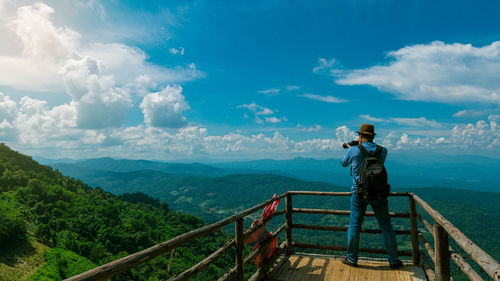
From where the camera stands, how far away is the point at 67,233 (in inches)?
1665

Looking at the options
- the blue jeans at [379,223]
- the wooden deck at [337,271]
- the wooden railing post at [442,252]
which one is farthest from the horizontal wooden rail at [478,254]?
the wooden deck at [337,271]

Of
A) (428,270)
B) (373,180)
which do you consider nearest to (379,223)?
(373,180)

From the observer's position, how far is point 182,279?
2439mm

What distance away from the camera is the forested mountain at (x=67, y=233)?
34.4 metres

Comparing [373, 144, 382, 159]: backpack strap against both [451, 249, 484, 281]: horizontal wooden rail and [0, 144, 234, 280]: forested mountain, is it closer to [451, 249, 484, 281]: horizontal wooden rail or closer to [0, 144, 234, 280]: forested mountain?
[451, 249, 484, 281]: horizontal wooden rail

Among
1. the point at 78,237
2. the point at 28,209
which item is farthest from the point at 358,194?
the point at 28,209

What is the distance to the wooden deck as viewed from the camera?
4.09 meters

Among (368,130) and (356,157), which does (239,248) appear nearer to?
(356,157)

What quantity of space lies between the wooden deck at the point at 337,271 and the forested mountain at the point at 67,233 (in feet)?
101

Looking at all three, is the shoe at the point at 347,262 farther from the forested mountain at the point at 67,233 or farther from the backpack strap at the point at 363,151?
the forested mountain at the point at 67,233

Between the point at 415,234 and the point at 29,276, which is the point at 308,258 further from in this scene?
the point at 29,276

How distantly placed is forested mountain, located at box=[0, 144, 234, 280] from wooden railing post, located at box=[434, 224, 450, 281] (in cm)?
3318

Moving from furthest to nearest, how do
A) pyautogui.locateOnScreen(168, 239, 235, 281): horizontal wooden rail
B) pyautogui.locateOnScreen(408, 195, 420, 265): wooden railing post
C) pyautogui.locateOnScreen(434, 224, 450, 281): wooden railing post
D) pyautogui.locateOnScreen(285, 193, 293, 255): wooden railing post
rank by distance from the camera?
pyautogui.locateOnScreen(285, 193, 293, 255): wooden railing post < pyautogui.locateOnScreen(408, 195, 420, 265): wooden railing post < pyautogui.locateOnScreen(434, 224, 450, 281): wooden railing post < pyautogui.locateOnScreen(168, 239, 235, 281): horizontal wooden rail

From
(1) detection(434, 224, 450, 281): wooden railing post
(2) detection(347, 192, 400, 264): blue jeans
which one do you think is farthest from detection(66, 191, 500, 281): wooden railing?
(2) detection(347, 192, 400, 264): blue jeans
